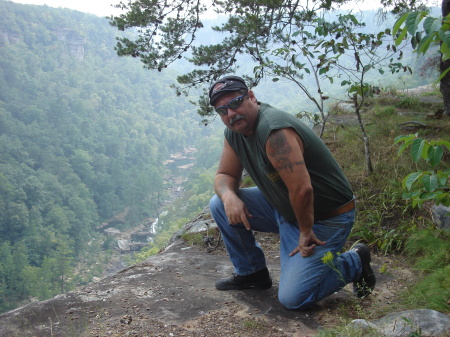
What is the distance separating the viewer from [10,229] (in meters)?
47.0

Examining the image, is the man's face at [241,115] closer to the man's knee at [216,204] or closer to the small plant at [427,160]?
the man's knee at [216,204]

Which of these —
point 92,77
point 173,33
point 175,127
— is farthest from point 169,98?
point 173,33

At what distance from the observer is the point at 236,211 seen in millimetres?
2533

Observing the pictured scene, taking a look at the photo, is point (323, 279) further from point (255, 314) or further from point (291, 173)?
point (291, 173)

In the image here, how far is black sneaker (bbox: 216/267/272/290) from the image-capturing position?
9.07 ft

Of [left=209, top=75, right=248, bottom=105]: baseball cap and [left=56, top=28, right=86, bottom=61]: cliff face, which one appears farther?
[left=56, top=28, right=86, bottom=61]: cliff face

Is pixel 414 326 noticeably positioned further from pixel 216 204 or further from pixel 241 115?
pixel 216 204

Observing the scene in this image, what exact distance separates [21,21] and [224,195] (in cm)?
9336

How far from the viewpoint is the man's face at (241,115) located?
2305 millimetres

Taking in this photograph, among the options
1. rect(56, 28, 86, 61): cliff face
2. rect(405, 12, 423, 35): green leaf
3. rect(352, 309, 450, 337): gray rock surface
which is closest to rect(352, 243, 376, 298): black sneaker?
rect(352, 309, 450, 337): gray rock surface

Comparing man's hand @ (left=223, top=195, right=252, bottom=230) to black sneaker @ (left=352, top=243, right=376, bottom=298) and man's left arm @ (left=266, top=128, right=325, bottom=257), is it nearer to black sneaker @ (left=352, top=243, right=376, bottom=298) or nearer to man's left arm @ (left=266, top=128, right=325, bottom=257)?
man's left arm @ (left=266, top=128, right=325, bottom=257)

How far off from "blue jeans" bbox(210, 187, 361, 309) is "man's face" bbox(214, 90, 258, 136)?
1.87 ft

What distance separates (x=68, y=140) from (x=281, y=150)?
232 ft

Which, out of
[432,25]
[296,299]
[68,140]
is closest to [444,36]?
[432,25]
